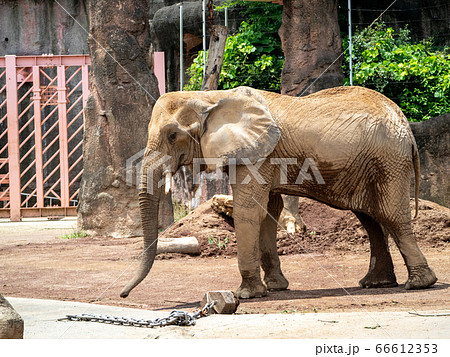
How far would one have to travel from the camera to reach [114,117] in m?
13.1

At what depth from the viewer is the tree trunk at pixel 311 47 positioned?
42.1 feet

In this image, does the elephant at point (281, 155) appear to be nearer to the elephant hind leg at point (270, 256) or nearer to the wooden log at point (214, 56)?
the elephant hind leg at point (270, 256)

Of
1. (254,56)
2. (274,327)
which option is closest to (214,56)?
(254,56)

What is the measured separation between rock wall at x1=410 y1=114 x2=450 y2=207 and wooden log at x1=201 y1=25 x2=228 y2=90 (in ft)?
11.4

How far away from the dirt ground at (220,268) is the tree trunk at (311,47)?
2245mm

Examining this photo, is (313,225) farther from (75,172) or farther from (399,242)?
(75,172)

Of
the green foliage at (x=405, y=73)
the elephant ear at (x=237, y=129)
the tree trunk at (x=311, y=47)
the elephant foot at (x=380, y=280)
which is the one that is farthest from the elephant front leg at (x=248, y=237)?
the green foliage at (x=405, y=73)

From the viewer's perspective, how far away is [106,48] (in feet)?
43.6

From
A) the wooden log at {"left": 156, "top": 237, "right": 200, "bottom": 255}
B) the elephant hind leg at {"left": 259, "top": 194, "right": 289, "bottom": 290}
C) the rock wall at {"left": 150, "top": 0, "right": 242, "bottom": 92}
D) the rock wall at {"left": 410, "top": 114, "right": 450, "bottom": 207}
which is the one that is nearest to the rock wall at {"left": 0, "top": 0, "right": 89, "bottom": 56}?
the rock wall at {"left": 150, "top": 0, "right": 242, "bottom": 92}

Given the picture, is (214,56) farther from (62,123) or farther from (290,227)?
(62,123)

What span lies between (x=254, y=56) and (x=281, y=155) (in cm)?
1025

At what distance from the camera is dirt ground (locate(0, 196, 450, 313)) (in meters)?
6.55

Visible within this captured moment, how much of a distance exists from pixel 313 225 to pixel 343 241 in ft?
2.19

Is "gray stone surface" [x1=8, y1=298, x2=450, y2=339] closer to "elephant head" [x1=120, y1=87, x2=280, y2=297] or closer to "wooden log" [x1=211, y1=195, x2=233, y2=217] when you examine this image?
"elephant head" [x1=120, y1=87, x2=280, y2=297]
